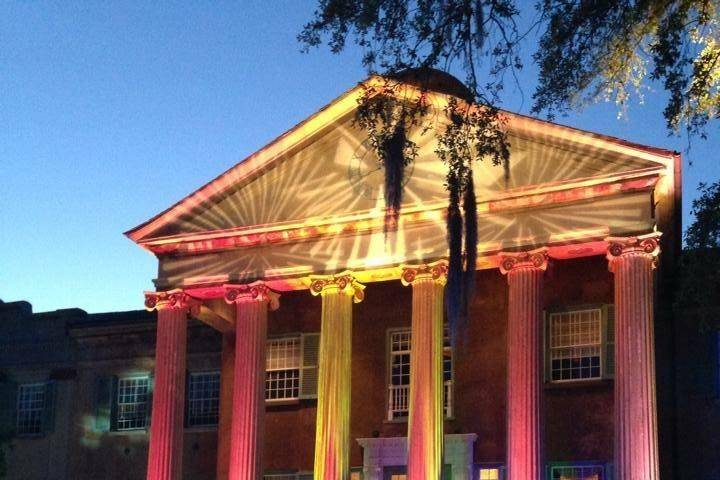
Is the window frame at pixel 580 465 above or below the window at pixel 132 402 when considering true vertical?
below

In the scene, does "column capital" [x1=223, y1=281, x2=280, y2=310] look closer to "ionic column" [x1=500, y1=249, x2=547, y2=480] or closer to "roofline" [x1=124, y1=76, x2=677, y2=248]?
"roofline" [x1=124, y1=76, x2=677, y2=248]

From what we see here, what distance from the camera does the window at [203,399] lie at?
33188 millimetres

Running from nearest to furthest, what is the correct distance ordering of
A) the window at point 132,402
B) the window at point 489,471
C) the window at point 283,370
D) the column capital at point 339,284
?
the window at point 489,471
the column capital at point 339,284
the window at point 283,370
the window at point 132,402

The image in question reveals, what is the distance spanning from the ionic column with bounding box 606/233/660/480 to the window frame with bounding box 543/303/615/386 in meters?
2.42

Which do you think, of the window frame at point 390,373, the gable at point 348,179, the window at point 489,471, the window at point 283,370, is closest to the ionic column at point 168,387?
the gable at point 348,179

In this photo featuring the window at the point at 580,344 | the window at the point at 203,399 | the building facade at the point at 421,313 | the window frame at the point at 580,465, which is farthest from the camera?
the window at the point at 203,399

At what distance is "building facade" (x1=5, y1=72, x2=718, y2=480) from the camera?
24953mm

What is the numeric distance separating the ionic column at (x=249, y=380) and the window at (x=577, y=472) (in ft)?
20.4

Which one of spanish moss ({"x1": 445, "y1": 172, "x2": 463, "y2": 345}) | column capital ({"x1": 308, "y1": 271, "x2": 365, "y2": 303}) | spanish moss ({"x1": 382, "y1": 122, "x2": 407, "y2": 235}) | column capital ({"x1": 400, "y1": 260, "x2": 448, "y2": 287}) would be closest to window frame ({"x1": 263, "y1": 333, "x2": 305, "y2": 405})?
column capital ({"x1": 308, "y1": 271, "x2": 365, "y2": 303})

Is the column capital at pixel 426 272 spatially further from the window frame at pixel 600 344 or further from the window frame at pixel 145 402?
the window frame at pixel 145 402

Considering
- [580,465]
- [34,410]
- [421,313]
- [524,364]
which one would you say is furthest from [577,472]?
[34,410]

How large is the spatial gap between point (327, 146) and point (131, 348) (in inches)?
386

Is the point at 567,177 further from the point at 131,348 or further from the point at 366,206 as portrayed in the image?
the point at 131,348

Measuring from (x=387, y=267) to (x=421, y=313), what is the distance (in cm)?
141
